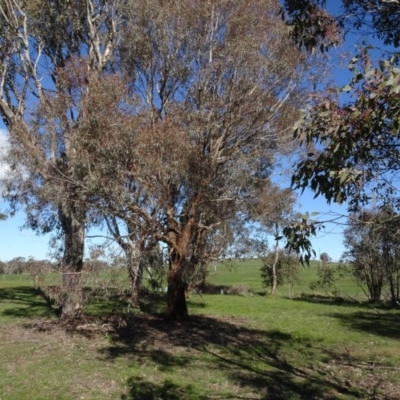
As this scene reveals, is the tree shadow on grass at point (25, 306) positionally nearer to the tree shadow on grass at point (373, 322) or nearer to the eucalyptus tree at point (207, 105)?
the eucalyptus tree at point (207, 105)

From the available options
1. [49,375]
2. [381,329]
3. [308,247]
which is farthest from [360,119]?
[381,329]

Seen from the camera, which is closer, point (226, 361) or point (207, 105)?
point (226, 361)

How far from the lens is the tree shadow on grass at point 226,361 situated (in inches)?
296

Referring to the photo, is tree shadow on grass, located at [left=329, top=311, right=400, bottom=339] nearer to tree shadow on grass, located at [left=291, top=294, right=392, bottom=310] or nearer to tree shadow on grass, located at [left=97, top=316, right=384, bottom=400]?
tree shadow on grass, located at [left=291, top=294, right=392, bottom=310]

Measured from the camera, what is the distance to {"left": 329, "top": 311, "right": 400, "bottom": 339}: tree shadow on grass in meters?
14.1

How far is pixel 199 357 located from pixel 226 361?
24.2 inches

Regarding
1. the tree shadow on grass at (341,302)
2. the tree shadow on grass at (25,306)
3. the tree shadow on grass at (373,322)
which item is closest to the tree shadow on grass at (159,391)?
the tree shadow on grass at (373,322)

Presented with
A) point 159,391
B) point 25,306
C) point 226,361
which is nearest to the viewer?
point 159,391

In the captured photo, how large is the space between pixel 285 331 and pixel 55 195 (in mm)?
7582

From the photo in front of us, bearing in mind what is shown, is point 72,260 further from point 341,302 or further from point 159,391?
point 341,302

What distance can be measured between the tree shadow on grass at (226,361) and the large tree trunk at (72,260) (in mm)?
1725

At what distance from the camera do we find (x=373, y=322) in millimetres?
16203

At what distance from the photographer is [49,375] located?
822cm

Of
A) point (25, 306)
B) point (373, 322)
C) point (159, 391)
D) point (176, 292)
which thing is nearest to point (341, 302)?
point (373, 322)
